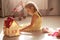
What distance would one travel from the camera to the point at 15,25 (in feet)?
4.97

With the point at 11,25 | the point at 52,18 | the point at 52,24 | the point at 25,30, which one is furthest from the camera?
the point at 52,18

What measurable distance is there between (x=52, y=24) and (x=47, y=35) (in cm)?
194

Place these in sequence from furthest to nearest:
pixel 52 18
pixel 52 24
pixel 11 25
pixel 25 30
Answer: pixel 52 18
pixel 52 24
pixel 25 30
pixel 11 25

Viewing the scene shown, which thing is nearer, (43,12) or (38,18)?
(38,18)

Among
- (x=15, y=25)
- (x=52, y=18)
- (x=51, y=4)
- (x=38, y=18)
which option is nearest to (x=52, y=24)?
(x=52, y=18)

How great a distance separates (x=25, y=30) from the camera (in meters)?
1.69

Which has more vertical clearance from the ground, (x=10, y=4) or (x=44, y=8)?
(x=10, y=4)

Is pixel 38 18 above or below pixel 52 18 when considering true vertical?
above

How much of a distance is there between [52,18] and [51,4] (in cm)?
41

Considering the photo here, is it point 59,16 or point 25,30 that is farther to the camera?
point 59,16

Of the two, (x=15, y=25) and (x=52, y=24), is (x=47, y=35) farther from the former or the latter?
(x=52, y=24)

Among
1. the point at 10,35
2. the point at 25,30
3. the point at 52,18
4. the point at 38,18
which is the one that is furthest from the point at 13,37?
the point at 52,18

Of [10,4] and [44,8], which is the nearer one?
[10,4]

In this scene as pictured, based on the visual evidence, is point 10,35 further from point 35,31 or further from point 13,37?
point 35,31
